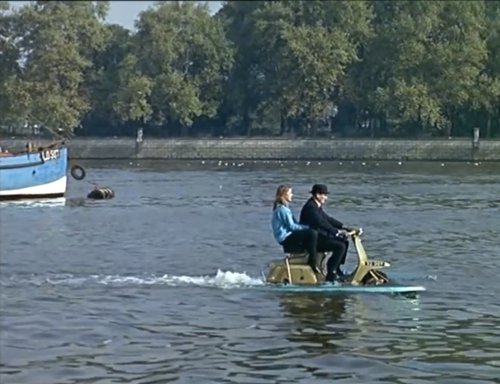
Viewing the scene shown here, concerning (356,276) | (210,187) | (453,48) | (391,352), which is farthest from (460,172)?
(391,352)

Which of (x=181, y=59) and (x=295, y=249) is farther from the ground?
(x=181, y=59)

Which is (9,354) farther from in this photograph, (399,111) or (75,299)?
(399,111)

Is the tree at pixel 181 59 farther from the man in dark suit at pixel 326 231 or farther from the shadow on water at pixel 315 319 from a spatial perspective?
the shadow on water at pixel 315 319

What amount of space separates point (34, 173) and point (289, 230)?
26211mm

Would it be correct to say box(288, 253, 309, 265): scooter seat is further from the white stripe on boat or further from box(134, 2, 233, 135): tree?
box(134, 2, 233, 135): tree

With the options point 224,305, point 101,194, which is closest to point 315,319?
point 224,305

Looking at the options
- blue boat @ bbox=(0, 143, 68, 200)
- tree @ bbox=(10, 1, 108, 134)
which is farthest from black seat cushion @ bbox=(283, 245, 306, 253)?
tree @ bbox=(10, 1, 108, 134)

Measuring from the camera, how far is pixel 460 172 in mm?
65438

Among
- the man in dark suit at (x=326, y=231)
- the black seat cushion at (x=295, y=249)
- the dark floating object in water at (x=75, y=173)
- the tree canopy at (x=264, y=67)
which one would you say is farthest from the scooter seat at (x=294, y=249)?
the tree canopy at (x=264, y=67)

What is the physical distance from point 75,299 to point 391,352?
5435 mm

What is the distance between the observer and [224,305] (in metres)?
16.8

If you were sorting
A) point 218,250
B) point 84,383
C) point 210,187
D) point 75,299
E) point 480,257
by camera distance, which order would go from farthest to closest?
1. point 210,187
2. point 218,250
3. point 480,257
4. point 75,299
5. point 84,383

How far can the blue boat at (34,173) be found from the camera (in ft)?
136

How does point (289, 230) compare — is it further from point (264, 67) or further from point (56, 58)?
point (264, 67)
